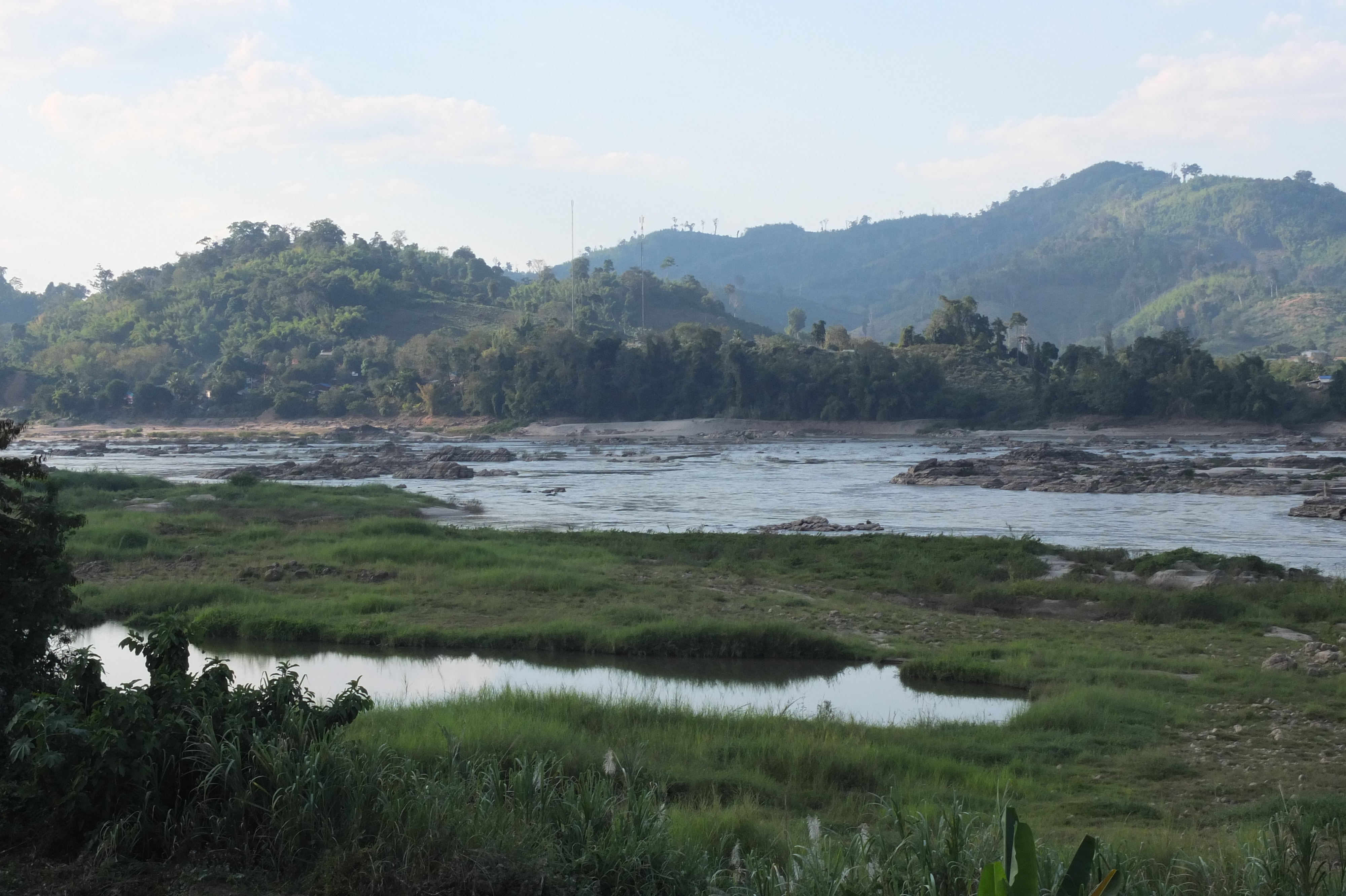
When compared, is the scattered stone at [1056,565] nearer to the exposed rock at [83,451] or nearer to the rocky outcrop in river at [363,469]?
the rocky outcrop in river at [363,469]

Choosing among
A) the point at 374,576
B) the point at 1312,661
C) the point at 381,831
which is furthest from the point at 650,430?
the point at 381,831

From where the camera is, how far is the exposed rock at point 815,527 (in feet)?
117

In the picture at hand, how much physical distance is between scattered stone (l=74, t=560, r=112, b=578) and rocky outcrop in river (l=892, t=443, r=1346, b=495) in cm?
4012

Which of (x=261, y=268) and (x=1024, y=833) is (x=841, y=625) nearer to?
(x=1024, y=833)

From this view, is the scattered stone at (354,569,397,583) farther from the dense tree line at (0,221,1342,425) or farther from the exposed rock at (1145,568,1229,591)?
the dense tree line at (0,221,1342,425)

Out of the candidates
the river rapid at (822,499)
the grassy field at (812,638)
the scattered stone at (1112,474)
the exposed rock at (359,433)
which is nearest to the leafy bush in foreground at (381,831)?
the grassy field at (812,638)

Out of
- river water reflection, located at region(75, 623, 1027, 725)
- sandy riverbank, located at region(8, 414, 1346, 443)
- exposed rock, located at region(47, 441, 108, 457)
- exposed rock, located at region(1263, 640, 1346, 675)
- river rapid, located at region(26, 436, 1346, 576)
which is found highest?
sandy riverbank, located at region(8, 414, 1346, 443)

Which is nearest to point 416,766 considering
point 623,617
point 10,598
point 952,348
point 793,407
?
point 10,598

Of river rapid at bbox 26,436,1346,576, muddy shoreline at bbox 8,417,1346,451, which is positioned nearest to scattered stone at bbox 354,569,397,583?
river rapid at bbox 26,436,1346,576

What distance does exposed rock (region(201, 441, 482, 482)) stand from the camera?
6097 cm

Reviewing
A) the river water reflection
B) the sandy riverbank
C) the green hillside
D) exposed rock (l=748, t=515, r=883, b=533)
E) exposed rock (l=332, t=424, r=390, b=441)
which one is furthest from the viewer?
the green hillside

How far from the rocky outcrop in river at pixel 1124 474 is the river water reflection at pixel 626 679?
1515 inches

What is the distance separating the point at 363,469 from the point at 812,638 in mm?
50775

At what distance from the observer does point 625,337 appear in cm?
14850
